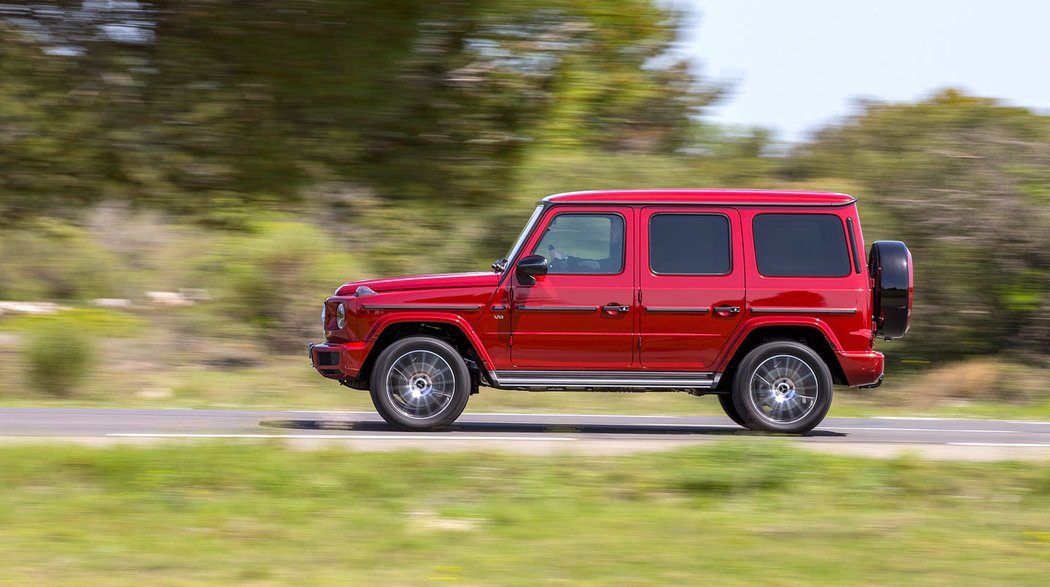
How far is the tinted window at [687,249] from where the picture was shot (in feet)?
35.1

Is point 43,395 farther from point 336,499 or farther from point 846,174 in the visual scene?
point 846,174

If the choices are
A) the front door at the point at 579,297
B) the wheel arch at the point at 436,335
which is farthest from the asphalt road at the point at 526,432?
the front door at the point at 579,297

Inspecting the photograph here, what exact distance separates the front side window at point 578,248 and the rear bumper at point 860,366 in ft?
7.06

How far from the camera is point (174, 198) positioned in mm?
7906

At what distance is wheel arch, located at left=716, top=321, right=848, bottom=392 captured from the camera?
1070cm

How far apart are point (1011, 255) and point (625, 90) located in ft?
32.2

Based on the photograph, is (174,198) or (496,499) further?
(174,198)

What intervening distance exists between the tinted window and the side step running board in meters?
0.91

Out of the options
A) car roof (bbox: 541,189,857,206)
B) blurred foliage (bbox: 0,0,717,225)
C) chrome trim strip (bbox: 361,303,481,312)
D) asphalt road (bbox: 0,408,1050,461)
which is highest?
blurred foliage (bbox: 0,0,717,225)

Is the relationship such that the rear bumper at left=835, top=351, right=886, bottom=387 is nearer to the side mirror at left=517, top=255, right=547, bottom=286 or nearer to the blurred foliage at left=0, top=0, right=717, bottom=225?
the side mirror at left=517, top=255, right=547, bottom=286

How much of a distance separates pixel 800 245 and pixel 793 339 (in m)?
0.84

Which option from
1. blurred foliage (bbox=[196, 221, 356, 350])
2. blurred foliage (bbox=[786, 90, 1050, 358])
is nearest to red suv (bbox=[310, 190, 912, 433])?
blurred foliage (bbox=[786, 90, 1050, 358])

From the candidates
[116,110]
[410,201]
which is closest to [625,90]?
[410,201]

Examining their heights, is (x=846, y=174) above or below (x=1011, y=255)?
above
